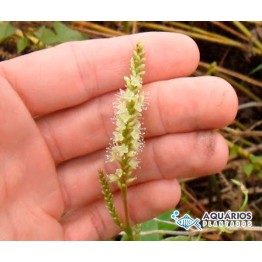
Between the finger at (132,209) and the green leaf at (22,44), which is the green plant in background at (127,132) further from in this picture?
the green leaf at (22,44)

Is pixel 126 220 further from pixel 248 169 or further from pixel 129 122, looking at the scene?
pixel 248 169

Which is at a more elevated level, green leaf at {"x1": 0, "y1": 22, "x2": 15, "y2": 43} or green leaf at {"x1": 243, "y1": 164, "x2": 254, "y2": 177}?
green leaf at {"x1": 0, "y1": 22, "x2": 15, "y2": 43}

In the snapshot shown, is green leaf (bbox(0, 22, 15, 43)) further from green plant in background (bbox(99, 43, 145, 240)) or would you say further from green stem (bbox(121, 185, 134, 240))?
green stem (bbox(121, 185, 134, 240))

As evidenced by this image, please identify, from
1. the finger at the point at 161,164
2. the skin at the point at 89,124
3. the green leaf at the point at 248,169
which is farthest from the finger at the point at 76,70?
the green leaf at the point at 248,169

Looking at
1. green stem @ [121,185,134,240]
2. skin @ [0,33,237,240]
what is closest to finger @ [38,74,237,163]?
skin @ [0,33,237,240]

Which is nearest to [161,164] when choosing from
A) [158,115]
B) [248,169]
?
[158,115]
